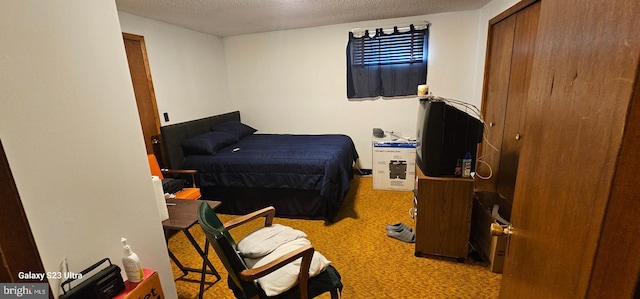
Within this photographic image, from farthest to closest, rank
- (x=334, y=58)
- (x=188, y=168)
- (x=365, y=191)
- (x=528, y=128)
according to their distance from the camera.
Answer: (x=334, y=58), (x=365, y=191), (x=188, y=168), (x=528, y=128)

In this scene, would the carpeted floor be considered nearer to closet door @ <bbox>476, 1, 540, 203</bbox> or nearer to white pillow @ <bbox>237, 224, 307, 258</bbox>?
white pillow @ <bbox>237, 224, 307, 258</bbox>

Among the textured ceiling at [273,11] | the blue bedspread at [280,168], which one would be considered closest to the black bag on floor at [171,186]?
the blue bedspread at [280,168]

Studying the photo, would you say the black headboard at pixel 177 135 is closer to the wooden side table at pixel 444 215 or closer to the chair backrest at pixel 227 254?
the chair backrest at pixel 227 254

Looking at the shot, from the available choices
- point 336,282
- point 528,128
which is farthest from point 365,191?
point 528,128

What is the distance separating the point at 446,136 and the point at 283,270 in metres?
1.56

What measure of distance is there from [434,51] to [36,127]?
13.3ft

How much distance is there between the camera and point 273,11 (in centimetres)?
315

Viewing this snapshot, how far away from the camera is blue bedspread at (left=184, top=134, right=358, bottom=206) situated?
289cm

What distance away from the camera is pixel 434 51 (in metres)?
3.77

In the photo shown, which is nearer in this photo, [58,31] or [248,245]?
[58,31]

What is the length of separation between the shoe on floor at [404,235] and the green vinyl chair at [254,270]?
1230 mm

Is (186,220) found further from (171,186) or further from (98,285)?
(171,186)

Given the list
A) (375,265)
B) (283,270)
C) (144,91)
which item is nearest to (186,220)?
(283,270)

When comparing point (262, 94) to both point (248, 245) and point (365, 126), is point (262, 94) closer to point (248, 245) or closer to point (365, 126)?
point (365, 126)
